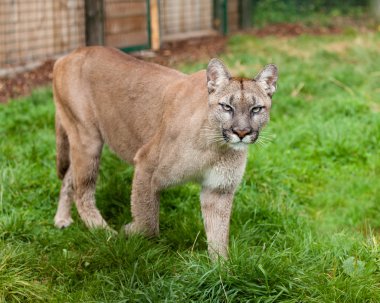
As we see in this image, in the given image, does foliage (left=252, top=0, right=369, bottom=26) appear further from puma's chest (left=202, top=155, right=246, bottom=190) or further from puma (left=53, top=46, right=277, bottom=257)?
puma's chest (left=202, top=155, right=246, bottom=190)

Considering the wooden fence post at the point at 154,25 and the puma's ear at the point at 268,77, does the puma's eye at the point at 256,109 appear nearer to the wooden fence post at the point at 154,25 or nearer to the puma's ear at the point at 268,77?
the puma's ear at the point at 268,77

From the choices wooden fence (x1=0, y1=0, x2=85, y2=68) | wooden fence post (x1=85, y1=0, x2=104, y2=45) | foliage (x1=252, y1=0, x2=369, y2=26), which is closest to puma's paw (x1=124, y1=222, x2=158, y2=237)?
wooden fence post (x1=85, y1=0, x2=104, y2=45)

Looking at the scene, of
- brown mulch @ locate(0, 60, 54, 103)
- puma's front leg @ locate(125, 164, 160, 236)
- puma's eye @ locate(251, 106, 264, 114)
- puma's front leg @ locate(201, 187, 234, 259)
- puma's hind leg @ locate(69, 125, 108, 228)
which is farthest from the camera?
brown mulch @ locate(0, 60, 54, 103)

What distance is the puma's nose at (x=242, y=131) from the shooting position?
4219 millimetres

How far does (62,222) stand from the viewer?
5.56 metres

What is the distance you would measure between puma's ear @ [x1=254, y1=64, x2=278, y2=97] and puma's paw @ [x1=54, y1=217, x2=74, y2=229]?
6.30 feet

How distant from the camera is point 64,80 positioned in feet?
18.0

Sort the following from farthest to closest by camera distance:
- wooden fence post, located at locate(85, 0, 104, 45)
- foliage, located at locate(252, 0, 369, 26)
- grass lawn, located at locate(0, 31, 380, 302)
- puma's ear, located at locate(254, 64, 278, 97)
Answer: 1. foliage, located at locate(252, 0, 369, 26)
2. wooden fence post, located at locate(85, 0, 104, 45)
3. puma's ear, located at locate(254, 64, 278, 97)
4. grass lawn, located at locate(0, 31, 380, 302)

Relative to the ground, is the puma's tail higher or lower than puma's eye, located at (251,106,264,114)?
lower

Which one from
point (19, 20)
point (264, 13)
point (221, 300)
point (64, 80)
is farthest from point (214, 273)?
point (264, 13)

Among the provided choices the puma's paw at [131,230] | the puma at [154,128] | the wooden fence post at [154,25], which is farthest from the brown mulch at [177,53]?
the puma's paw at [131,230]

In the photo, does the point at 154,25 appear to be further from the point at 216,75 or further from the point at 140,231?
the point at 216,75

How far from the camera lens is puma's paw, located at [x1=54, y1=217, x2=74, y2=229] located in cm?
551

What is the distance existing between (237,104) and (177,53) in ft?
23.5
